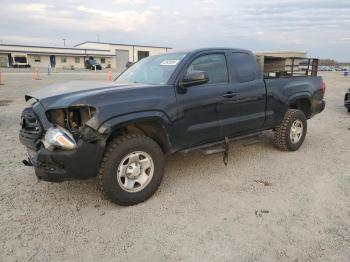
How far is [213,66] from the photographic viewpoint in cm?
457

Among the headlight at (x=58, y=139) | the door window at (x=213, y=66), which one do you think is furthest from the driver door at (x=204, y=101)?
the headlight at (x=58, y=139)

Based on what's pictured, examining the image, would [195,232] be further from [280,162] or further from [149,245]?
[280,162]

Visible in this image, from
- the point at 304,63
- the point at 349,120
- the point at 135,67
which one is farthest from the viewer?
the point at 349,120

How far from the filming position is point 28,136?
3648mm

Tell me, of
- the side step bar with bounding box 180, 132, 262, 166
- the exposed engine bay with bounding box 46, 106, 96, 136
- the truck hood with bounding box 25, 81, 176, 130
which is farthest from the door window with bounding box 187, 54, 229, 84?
the exposed engine bay with bounding box 46, 106, 96, 136

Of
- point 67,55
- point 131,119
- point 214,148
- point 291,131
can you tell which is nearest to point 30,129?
point 131,119

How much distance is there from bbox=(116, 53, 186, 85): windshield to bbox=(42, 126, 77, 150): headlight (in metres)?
1.40

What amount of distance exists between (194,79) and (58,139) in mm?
1747

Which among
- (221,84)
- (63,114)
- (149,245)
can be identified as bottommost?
(149,245)

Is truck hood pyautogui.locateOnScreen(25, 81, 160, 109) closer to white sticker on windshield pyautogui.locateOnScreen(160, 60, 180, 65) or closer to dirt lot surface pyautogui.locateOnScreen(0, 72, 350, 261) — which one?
white sticker on windshield pyautogui.locateOnScreen(160, 60, 180, 65)

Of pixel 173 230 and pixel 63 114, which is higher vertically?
pixel 63 114

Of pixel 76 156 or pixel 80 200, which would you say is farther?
pixel 80 200

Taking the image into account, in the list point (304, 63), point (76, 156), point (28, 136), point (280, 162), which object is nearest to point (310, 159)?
point (280, 162)

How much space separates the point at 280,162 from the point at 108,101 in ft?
10.6
